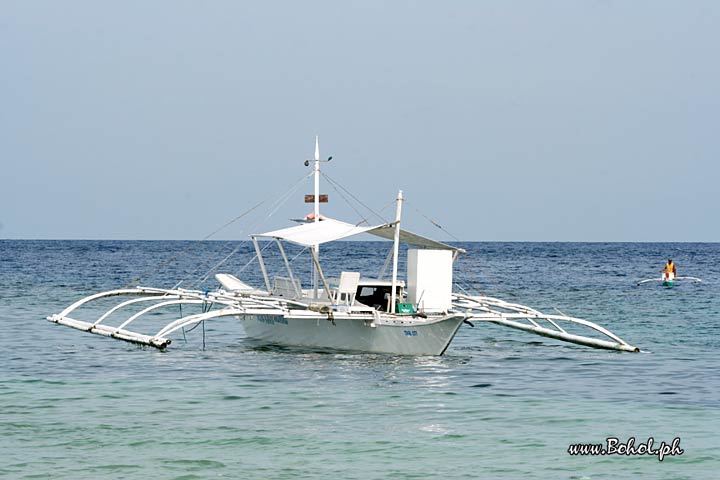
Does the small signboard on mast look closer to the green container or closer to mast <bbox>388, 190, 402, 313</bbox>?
mast <bbox>388, 190, 402, 313</bbox>

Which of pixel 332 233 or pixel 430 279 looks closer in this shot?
pixel 430 279

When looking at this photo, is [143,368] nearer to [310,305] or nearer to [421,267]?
[310,305]

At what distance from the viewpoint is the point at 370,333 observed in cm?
2369

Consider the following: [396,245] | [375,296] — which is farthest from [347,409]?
[375,296]

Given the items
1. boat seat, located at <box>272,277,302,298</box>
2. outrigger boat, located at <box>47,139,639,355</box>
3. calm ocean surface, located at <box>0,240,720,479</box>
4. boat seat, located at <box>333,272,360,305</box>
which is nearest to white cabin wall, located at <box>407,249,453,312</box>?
outrigger boat, located at <box>47,139,639,355</box>

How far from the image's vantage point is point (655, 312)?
4009cm

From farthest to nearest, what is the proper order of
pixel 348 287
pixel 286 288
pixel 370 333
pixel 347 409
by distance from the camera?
pixel 286 288
pixel 348 287
pixel 370 333
pixel 347 409

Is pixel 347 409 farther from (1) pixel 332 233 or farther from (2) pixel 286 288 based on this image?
(2) pixel 286 288

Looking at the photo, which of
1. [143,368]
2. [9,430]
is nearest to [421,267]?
[143,368]

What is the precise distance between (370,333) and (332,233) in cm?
338

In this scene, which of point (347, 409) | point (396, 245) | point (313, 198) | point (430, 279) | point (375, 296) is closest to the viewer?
point (347, 409)

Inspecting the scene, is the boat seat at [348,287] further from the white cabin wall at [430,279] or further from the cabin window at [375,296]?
the white cabin wall at [430,279]

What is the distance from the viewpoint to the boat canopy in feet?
82.5

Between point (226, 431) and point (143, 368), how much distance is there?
23.6ft
